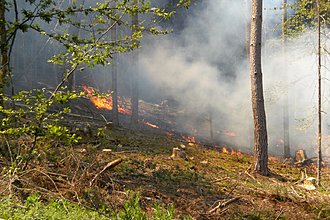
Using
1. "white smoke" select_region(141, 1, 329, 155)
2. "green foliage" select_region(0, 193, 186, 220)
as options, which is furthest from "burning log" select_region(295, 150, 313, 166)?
"green foliage" select_region(0, 193, 186, 220)

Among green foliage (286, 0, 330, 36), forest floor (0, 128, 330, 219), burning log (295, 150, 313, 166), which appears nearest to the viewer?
forest floor (0, 128, 330, 219)

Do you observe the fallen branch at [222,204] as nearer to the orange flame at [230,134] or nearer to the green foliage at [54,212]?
the green foliage at [54,212]

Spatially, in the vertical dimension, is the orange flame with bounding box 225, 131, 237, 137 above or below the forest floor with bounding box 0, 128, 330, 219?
below

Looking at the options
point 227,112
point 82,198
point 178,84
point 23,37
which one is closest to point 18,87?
point 23,37

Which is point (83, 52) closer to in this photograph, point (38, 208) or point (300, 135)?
point (38, 208)

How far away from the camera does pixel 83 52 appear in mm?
4805

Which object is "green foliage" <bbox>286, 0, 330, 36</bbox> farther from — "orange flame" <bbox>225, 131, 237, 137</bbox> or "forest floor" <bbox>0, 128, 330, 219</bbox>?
"orange flame" <bbox>225, 131, 237, 137</bbox>

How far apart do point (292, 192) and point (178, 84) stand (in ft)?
79.5

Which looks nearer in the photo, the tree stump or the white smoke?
the tree stump

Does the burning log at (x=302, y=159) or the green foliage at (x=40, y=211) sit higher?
the green foliage at (x=40, y=211)

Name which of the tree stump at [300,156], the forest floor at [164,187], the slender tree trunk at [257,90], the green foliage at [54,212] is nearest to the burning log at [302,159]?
the tree stump at [300,156]

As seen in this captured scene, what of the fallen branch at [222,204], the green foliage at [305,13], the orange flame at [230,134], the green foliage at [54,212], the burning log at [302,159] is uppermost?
the green foliage at [305,13]

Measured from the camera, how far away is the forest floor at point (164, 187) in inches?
213

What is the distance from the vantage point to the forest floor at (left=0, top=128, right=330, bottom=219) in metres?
5.40
